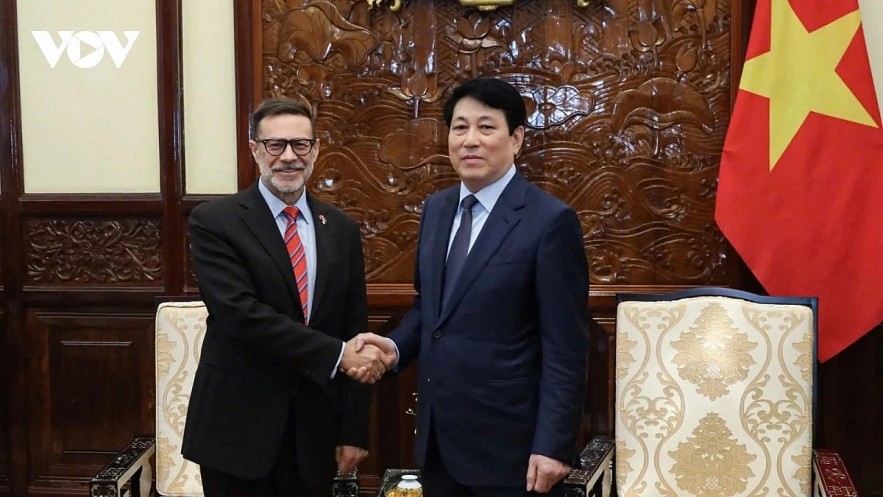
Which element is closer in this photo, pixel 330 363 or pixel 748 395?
pixel 330 363

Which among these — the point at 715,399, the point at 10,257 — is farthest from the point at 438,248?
the point at 10,257

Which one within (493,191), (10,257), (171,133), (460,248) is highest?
(171,133)

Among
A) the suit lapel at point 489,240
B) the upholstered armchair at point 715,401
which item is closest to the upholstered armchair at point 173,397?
the suit lapel at point 489,240

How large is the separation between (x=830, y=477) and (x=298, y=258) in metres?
1.55

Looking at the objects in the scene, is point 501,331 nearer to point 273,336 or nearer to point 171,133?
point 273,336

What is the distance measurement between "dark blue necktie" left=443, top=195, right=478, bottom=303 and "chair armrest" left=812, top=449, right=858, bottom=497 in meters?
1.20

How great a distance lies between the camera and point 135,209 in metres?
3.26

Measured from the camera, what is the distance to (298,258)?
2047 mm

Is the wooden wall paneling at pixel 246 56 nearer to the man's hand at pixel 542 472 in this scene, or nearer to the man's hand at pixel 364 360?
the man's hand at pixel 364 360

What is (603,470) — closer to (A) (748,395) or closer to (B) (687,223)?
(A) (748,395)

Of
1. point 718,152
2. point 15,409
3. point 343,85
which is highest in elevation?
point 343,85

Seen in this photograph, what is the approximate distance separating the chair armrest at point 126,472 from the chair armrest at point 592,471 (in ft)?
4.00

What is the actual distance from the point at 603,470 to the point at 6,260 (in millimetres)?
2352

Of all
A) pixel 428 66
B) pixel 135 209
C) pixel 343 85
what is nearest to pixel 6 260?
pixel 135 209
